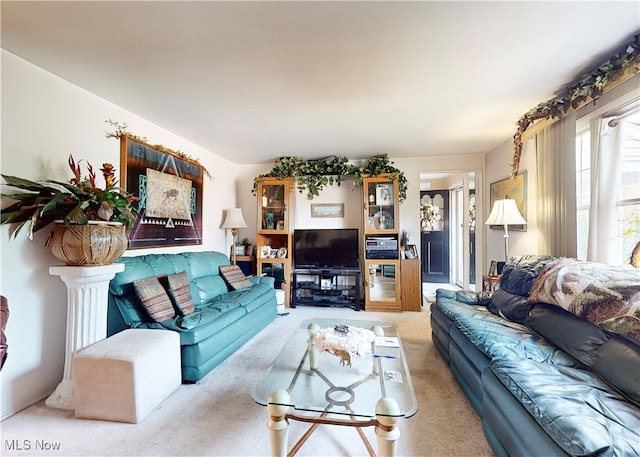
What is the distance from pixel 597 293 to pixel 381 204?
2.98 metres

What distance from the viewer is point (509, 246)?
12.4ft

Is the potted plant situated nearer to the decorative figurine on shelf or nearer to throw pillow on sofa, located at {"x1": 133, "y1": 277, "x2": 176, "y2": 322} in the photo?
throw pillow on sofa, located at {"x1": 133, "y1": 277, "x2": 176, "y2": 322}

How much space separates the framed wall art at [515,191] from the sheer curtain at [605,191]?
1.08 metres

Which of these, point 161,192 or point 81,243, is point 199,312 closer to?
point 81,243

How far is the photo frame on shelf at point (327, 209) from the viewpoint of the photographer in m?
4.85

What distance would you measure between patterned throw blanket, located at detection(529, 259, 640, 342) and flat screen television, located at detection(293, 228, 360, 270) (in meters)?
2.57

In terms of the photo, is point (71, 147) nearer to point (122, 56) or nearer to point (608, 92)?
point (122, 56)

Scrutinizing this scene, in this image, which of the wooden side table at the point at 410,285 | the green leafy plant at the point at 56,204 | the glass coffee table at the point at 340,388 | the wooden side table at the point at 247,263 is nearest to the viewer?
the glass coffee table at the point at 340,388

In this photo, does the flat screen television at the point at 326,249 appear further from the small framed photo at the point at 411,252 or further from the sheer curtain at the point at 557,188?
the sheer curtain at the point at 557,188

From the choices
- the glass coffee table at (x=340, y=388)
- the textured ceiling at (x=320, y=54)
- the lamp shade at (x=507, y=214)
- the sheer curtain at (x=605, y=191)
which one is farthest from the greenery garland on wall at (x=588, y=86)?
the glass coffee table at (x=340, y=388)

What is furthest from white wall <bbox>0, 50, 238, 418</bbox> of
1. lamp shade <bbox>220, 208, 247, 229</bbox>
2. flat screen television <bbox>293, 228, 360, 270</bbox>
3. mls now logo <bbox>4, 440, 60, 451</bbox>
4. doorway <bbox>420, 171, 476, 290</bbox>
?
doorway <bbox>420, 171, 476, 290</bbox>

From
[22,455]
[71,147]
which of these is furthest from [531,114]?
[22,455]

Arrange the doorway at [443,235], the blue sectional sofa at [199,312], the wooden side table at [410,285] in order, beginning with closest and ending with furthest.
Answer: the blue sectional sofa at [199,312]
the wooden side table at [410,285]
the doorway at [443,235]

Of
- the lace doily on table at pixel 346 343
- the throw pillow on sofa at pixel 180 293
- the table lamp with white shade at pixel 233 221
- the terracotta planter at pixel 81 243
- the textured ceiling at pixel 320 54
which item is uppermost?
the textured ceiling at pixel 320 54
